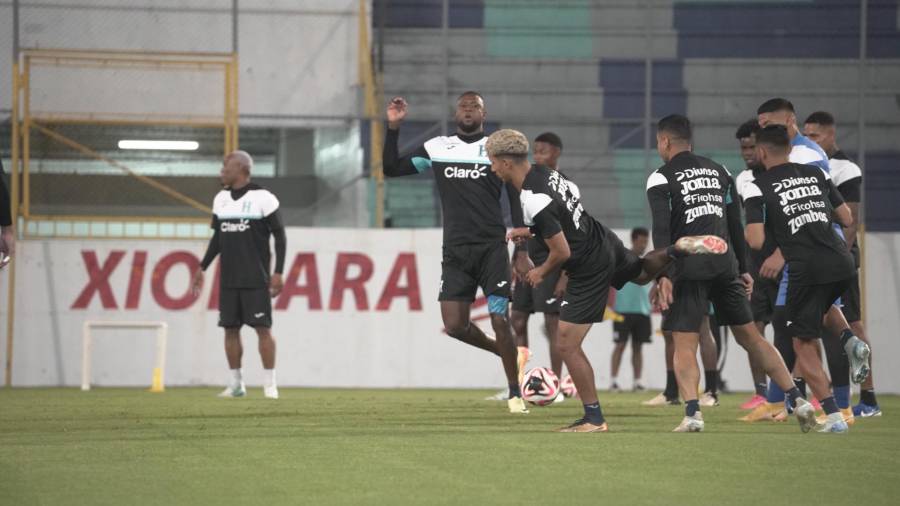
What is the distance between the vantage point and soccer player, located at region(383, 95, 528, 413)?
10.5 m

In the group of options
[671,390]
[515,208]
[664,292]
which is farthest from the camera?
[671,390]

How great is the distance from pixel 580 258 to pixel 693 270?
0.68 metres

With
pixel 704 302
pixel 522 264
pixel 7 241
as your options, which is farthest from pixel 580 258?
pixel 7 241

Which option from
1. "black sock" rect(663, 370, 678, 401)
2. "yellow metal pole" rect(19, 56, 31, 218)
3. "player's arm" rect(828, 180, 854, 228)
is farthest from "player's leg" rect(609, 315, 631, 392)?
"player's arm" rect(828, 180, 854, 228)

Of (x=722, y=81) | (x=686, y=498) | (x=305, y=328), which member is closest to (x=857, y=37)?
(x=722, y=81)

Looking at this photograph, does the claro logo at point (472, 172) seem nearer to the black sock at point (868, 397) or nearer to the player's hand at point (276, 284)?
the player's hand at point (276, 284)

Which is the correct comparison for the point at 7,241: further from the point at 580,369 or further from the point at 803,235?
the point at 803,235

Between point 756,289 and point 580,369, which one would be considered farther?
point 756,289

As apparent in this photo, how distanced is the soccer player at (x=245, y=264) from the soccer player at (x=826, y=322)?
5.21 metres

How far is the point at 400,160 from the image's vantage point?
10977mm

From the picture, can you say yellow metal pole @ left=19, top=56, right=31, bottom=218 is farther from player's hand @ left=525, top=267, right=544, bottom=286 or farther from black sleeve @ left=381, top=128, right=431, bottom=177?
player's hand @ left=525, top=267, right=544, bottom=286

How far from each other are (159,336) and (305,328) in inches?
Result: 78.5

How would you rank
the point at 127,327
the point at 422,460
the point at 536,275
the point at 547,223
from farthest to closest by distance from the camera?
the point at 127,327 → the point at 536,275 → the point at 547,223 → the point at 422,460

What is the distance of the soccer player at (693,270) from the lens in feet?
27.6
